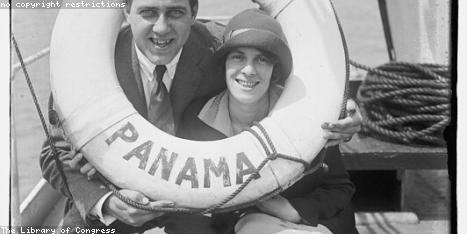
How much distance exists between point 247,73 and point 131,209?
42 cm

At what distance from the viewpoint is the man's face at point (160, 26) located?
192 centimetres

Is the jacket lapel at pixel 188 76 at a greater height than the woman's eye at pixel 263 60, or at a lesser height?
lesser

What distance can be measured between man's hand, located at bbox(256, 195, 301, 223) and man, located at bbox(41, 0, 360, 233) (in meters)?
0.16

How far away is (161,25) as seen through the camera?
1.92 m

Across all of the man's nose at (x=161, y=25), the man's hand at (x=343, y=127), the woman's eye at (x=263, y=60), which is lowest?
the man's hand at (x=343, y=127)

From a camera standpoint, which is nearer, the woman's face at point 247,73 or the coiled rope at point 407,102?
the woman's face at point 247,73

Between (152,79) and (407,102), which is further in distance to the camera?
(407,102)

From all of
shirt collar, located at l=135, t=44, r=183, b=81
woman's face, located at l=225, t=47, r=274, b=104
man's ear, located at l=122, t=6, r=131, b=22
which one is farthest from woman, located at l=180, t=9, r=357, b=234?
man's ear, located at l=122, t=6, r=131, b=22

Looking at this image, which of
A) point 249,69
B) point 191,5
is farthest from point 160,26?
point 249,69

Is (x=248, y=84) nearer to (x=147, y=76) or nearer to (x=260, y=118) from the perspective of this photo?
(x=260, y=118)

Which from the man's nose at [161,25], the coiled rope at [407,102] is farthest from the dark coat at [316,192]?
the coiled rope at [407,102]

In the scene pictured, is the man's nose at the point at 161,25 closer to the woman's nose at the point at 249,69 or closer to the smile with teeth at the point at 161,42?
the smile with teeth at the point at 161,42

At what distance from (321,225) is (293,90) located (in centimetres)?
34

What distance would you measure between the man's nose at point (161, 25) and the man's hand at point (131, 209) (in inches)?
15.2
